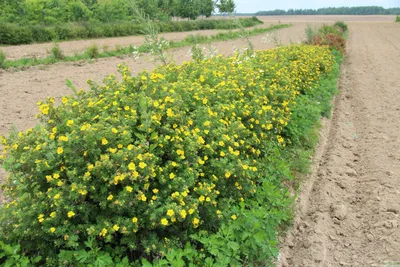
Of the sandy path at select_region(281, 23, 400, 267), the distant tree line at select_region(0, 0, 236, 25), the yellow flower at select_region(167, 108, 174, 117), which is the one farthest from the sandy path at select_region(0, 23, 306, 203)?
the distant tree line at select_region(0, 0, 236, 25)

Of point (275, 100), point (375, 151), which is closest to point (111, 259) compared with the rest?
point (275, 100)

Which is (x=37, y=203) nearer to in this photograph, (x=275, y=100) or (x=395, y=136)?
(x=275, y=100)

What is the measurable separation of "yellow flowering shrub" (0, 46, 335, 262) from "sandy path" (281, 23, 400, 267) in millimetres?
735

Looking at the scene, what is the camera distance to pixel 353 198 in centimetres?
514

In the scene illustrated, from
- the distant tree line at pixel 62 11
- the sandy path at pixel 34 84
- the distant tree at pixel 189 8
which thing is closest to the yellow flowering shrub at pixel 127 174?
the sandy path at pixel 34 84

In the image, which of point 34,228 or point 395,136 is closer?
point 34,228

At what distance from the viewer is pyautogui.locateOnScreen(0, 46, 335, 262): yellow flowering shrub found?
280 centimetres

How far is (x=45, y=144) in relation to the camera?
295cm

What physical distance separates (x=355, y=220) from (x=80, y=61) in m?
14.8

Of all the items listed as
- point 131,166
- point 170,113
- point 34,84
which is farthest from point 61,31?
point 131,166

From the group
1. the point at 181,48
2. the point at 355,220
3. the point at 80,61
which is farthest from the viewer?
the point at 181,48

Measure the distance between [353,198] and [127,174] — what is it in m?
3.61

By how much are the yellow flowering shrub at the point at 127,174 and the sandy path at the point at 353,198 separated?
0.73 meters

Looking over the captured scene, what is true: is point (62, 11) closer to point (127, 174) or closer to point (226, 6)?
point (226, 6)
